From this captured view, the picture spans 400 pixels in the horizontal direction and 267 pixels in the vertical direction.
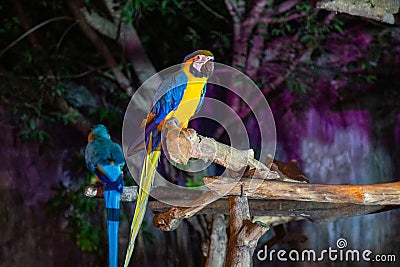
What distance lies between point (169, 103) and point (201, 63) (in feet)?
0.49

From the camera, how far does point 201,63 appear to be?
5.42 feet

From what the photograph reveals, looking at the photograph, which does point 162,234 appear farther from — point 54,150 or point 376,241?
point 376,241

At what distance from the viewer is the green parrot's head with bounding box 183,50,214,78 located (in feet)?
5.41

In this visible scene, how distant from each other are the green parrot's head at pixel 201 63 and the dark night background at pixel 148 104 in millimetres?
1143

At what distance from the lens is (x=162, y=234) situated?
3268 millimetres

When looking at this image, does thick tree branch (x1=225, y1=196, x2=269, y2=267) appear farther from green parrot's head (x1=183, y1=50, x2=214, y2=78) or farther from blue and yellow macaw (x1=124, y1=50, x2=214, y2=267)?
green parrot's head (x1=183, y1=50, x2=214, y2=78)

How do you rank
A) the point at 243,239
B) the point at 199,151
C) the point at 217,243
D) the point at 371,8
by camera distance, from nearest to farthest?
the point at 199,151
the point at 243,239
the point at 371,8
the point at 217,243

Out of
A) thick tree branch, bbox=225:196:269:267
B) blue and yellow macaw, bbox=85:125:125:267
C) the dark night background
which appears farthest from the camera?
the dark night background

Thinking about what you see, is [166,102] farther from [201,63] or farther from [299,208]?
[299,208]

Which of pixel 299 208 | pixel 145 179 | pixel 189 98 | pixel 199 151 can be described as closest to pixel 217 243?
pixel 299 208

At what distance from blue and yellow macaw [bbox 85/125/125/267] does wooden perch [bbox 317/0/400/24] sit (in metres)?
0.90

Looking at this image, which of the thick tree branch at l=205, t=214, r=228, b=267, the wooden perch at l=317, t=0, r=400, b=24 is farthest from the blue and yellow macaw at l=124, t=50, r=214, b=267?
the thick tree branch at l=205, t=214, r=228, b=267

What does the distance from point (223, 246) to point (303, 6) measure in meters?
1.29

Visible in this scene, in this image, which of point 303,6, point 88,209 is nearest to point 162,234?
point 88,209
